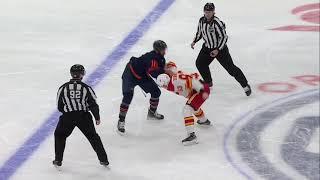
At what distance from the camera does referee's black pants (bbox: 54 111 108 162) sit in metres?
5.54

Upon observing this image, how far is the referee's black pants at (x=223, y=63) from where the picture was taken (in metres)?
7.31

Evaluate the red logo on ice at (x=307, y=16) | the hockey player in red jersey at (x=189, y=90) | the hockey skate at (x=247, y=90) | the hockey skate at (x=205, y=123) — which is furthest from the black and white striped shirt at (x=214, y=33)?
the red logo on ice at (x=307, y=16)

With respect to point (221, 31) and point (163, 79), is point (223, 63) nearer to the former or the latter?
point (221, 31)

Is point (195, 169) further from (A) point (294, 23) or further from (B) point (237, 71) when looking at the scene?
(A) point (294, 23)

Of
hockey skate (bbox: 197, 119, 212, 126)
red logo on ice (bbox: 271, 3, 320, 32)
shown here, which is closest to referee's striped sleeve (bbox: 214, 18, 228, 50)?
hockey skate (bbox: 197, 119, 212, 126)

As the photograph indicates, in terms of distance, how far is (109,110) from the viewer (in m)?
7.14

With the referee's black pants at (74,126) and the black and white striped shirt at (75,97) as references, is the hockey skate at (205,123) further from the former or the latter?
the black and white striped shirt at (75,97)

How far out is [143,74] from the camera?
6379 mm

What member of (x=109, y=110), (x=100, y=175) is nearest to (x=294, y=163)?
(x=100, y=175)

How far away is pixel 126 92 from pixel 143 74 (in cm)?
24

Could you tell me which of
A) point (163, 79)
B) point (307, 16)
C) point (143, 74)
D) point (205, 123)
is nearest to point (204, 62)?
point (205, 123)

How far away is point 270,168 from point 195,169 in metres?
0.67

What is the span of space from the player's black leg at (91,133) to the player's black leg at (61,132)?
0.08m

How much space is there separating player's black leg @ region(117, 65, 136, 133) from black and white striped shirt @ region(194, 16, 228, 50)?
3.86 ft
